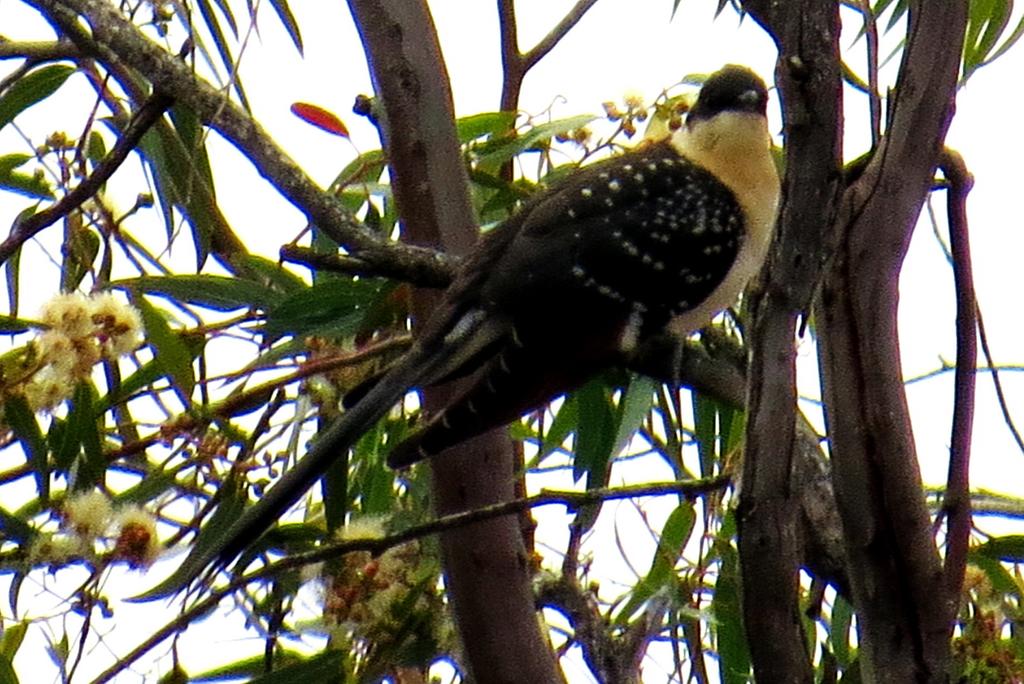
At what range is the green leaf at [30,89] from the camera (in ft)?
5.90

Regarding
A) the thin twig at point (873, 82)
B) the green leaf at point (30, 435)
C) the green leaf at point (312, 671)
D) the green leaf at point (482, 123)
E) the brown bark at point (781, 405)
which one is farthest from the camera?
the green leaf at point (482, 123)

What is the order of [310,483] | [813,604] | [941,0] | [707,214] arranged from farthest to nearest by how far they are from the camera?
[707,214] < [813,604] < [310,483] < [941,0]

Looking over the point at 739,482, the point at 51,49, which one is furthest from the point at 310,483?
the point at 51,49

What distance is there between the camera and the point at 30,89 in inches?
71.2

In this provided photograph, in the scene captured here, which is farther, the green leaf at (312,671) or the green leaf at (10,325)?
the green leaf at (10,325)

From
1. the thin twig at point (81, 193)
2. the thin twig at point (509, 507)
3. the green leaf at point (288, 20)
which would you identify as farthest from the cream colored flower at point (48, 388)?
the green leaf at point (288, 20)

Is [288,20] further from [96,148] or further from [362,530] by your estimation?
[362,530]

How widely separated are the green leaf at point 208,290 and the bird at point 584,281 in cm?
20

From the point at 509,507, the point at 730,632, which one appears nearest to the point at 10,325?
the point at 509,507

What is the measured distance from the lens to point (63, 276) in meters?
1.75

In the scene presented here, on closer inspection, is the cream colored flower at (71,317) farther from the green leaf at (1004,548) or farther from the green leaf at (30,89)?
the green leaf at (1004,548)

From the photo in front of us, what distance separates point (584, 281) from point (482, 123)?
0.27 meters

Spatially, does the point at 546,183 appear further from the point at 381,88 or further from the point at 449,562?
the point at 449,562

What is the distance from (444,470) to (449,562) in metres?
0.11
